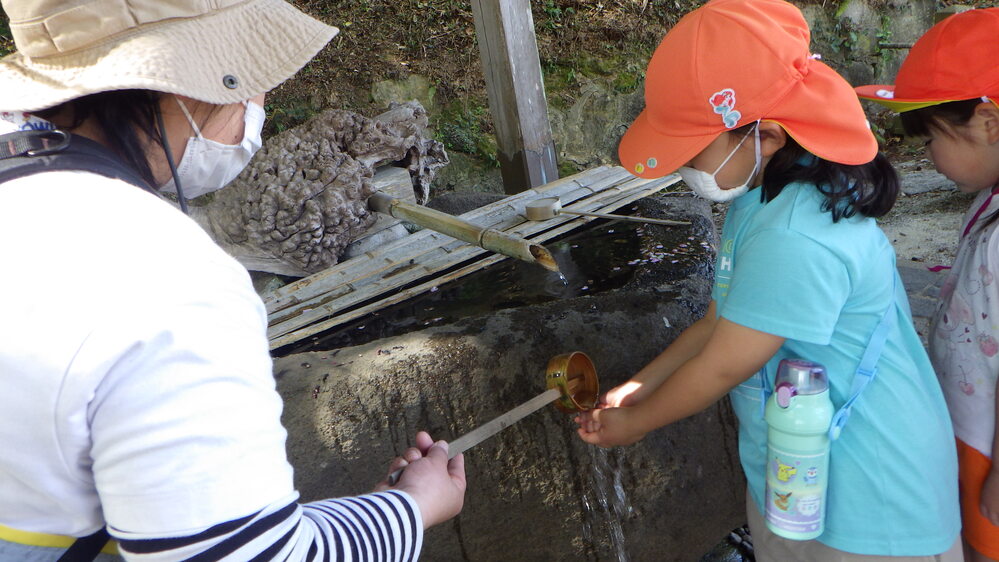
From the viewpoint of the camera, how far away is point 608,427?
1742 mm

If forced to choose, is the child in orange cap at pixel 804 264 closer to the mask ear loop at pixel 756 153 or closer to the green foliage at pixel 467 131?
the mask ear loop at pixel 756 153

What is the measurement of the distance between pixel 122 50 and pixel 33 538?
0.60 metres

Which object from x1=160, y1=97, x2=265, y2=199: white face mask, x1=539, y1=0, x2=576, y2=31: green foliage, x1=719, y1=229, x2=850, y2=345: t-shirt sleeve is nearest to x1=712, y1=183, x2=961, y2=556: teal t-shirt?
x1=719, y1=229, x2=850, y2=345: t-shirt sleeve

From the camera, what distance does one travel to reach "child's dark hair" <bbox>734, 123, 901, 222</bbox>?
54.8 inches

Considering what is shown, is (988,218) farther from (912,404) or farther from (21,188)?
(21,188)

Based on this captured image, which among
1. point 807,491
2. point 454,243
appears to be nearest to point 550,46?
point 454,243

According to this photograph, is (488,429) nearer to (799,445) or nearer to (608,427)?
(608,427)

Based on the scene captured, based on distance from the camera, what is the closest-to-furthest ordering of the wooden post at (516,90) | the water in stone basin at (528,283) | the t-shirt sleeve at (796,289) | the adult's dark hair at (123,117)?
the adult's dark hair at (123,117) < the t-shirt sleeve at (796,289) < the water in stone basin at (528,283) < the wooden post at (516,90)

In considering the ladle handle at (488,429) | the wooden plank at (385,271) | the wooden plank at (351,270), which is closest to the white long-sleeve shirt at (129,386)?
the ladle handle at (488,429)

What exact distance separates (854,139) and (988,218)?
20.2 inches

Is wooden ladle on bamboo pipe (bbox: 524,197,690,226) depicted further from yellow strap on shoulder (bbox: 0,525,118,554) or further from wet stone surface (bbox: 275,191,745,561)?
yellow strap on shoulder (bbox: 0,525,118,554)

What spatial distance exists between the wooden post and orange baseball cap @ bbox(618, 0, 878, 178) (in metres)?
2.66

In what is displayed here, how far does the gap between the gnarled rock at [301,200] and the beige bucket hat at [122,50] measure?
2359mm

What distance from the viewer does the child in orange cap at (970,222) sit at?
157 cm
